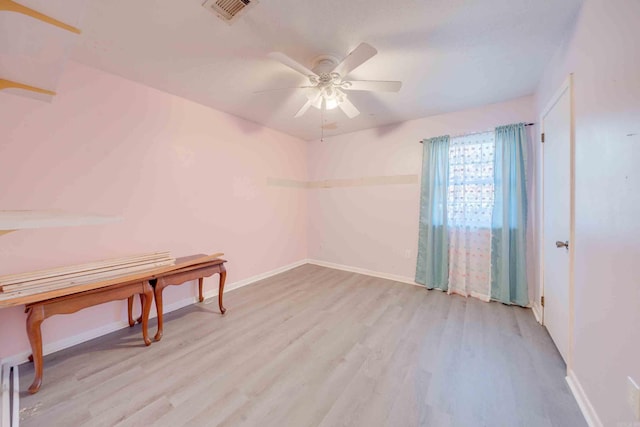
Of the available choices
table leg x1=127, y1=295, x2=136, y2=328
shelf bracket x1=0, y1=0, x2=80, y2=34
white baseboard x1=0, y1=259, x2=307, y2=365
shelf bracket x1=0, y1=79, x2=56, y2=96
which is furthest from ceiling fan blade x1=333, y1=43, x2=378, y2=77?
white baseboard x1=0, y1=259, x2=307, y2=365

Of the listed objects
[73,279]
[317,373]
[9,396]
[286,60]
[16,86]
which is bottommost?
[9,396]

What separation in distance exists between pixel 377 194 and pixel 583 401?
2829mm

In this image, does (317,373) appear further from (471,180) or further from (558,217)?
(471,180)

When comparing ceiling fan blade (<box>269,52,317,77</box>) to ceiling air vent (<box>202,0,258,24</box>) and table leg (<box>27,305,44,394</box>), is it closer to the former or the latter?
ceiling air vent (<box>202,0,258,24</box>)

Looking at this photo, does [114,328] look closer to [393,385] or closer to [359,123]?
[393,385]

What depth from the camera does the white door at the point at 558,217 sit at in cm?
163

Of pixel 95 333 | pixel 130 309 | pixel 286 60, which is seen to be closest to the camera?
pixel 286 60

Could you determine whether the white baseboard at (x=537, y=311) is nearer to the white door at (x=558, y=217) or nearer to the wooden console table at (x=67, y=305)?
the white door at (x=558, y=217)

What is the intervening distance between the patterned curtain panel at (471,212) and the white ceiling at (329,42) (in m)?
0.63

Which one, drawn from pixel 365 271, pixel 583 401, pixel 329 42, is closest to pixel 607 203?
pixel 583 401

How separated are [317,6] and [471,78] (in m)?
1.73

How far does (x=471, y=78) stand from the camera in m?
2.26

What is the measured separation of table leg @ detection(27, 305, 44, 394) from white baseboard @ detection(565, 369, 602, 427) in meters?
3.28

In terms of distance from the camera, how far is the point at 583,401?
4.38 feet
